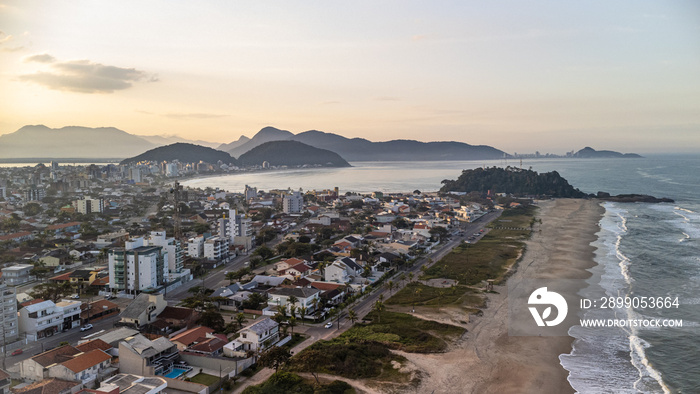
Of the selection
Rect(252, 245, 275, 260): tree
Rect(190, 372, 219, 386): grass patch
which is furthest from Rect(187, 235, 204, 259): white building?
Rect(190, 372, 219, 386): grass patch

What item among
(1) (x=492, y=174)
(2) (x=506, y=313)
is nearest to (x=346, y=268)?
(2) (x=506, y=313)

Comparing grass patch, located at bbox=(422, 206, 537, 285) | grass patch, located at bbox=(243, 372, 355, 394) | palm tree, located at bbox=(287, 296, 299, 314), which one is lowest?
grass patch, located at bbox=(243, 372, 355, 394)

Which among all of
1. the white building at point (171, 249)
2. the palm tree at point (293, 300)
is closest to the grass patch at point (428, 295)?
the palm tree at point (293, 300)

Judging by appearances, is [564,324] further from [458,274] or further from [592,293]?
[458,274]

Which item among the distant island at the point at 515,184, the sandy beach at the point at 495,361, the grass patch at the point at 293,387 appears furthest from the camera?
the distant island at the point at 515,184

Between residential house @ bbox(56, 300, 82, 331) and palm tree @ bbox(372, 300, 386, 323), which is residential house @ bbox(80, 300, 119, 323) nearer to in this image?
residential house @ bbox(56, 300, 82, 331)

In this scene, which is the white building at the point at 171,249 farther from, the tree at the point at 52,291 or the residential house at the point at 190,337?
the residential house at the point at 190,337

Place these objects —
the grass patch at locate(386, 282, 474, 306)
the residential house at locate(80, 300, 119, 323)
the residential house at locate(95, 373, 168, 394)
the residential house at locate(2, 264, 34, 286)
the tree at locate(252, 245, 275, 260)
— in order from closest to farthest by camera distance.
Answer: the residential house at locate(95, 373, 168, 394) → the residential house at locate(80, 300, 119, 323) → the grass patch at locate(386, 282, 474, 306) → the residential house at locate(2, 264, 34, 286) → the tree at locate(252, 245, 275, 260)
